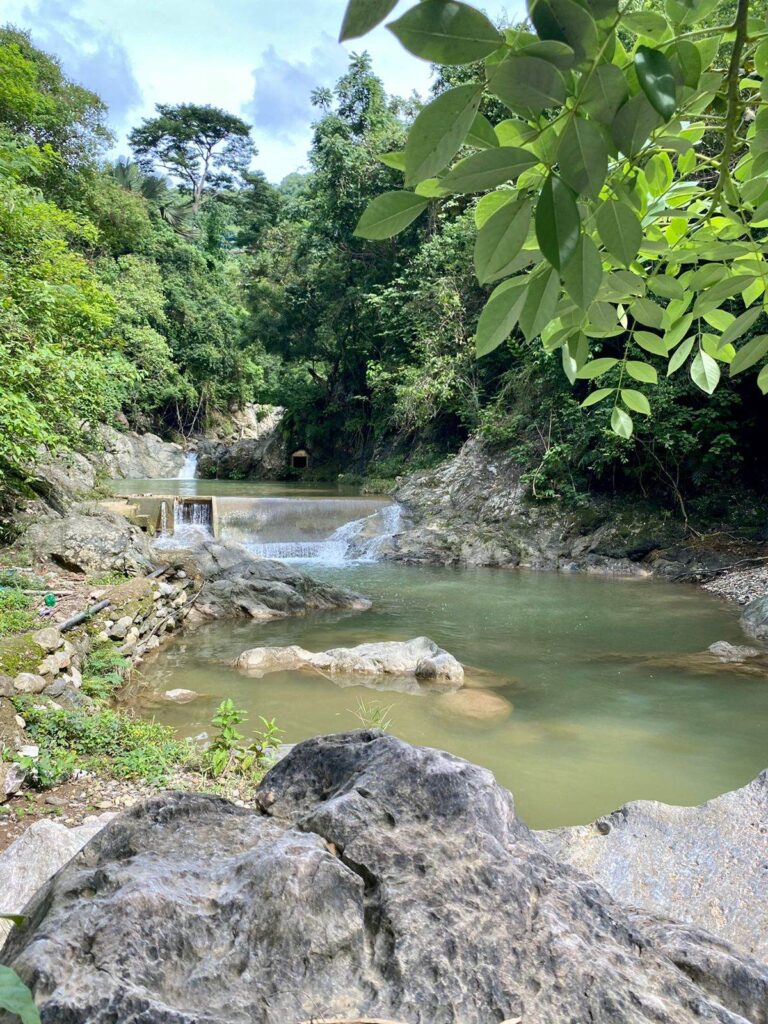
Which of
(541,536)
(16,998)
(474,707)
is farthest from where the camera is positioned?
(541,536)

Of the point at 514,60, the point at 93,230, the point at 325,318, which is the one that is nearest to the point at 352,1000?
the point at 514,60

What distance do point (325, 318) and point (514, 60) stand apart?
2186cm

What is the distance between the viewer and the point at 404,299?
59.7 ft

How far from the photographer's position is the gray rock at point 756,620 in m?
7.13

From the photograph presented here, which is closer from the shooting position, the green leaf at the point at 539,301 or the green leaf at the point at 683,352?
the green leaf at the point at 539,301

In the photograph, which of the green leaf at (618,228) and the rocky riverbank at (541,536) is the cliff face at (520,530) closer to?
the rocky riverbank at (541,536)

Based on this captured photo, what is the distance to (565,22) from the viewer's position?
0.50 meters

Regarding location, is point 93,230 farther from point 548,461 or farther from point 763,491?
point 763,491

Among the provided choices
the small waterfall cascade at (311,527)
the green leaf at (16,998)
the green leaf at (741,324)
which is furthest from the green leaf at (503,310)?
the small waterfall cascade at (311,527)

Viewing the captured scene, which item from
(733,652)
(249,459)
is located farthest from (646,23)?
(249,459)

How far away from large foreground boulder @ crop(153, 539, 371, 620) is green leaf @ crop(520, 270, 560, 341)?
7856mm

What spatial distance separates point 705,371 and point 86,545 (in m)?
7.57

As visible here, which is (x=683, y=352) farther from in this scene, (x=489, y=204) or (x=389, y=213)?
(x=389, y=213)

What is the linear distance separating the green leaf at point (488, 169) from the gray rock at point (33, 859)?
7.43 feet
